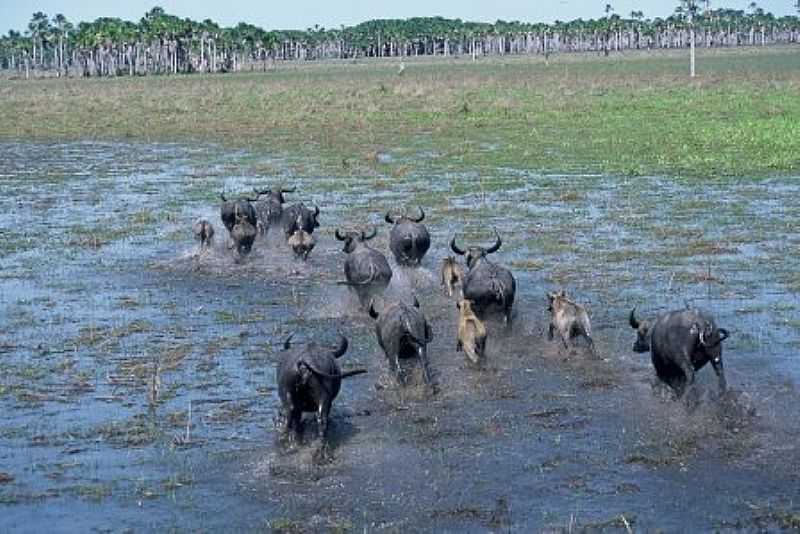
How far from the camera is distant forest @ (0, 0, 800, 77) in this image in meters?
117

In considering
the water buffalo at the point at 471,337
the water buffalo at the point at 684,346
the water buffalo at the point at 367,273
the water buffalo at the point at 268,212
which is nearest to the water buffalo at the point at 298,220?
the water buffalo at the point at 268,212

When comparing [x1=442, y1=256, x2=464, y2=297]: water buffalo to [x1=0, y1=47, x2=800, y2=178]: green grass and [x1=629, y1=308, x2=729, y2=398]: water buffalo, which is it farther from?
[x1=0, y1=47, x2=800, y2=178]: green grass

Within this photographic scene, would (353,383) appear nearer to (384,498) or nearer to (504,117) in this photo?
(384,498)

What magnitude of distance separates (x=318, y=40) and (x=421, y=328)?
16150 centimetres

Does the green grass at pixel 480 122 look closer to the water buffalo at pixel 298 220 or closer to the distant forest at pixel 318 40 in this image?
the water buffalo at pixel 298 220

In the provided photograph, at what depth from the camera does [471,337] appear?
12508mm

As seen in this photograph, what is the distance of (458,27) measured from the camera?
179 metres

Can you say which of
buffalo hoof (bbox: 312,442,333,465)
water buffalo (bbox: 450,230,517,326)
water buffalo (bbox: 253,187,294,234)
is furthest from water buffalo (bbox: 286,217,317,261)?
buffalo hoof (bbox: 312,442,333,465)

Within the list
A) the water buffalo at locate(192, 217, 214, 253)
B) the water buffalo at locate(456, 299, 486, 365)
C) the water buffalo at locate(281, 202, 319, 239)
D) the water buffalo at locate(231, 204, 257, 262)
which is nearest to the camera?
the water buffalo at locate(456, 299, 486, 365)

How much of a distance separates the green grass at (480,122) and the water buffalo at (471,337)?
10.8m

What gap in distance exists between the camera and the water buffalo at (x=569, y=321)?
41.7 ft

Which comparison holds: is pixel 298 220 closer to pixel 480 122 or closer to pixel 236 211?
pixel 236 211

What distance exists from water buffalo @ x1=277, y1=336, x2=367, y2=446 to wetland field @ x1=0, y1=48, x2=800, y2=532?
27 centimetres

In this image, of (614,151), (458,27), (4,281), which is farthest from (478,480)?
(458,27)
